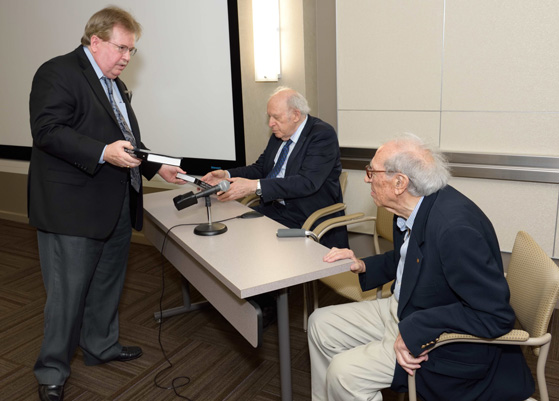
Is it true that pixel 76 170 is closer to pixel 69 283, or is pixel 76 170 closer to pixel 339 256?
pixel 69 283

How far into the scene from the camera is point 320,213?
2.78m

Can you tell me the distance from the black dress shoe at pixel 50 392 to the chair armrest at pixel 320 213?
1426mm

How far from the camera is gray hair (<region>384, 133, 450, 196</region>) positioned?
1.72 m

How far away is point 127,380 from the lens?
8.45 feet

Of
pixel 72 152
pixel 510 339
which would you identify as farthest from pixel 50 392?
pixel 510 339

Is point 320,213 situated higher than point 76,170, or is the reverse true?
point 76,170

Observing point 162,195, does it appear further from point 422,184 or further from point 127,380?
point 422,184

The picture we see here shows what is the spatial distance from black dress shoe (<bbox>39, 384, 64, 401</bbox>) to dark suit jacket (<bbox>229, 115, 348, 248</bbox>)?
4.46 feet

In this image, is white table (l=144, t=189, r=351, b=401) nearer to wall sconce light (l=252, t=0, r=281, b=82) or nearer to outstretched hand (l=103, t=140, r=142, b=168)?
outstretched hand (l=103, t=140, r=142, b=168)

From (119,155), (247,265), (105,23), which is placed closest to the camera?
(247,265)

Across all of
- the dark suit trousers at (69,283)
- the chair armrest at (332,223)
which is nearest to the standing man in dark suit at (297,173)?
the chair armrest at (332,223)

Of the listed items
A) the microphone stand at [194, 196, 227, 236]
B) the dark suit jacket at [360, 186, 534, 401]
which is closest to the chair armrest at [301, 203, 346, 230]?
the microphone stand at [194, 196, 227, 236]

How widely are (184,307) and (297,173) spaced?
118cm

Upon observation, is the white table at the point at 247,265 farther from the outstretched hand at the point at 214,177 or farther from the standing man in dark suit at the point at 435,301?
the outstretched hand at the point at 214,177
